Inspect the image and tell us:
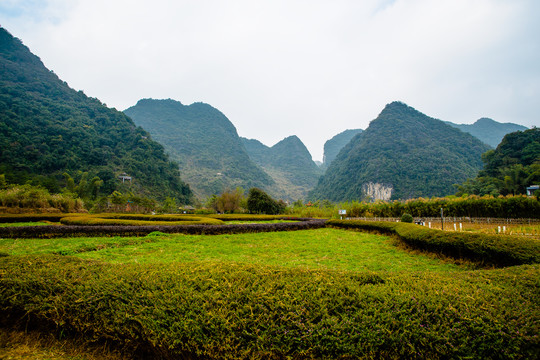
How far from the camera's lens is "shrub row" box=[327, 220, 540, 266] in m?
4.62

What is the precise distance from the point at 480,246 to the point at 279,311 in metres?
5.61

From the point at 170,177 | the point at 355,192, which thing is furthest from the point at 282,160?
the point at 170,177

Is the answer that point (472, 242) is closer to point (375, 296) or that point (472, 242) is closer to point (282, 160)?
point (375, 296)

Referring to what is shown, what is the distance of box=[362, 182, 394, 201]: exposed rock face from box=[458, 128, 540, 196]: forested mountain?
989 inches

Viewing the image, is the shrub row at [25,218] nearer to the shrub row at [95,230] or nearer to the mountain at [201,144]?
the shrub row at [95,230]

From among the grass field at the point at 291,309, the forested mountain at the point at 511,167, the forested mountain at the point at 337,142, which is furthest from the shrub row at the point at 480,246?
the forested mountain at the point at 337,142

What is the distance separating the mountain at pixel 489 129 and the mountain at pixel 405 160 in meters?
52.9

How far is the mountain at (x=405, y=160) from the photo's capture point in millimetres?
66750

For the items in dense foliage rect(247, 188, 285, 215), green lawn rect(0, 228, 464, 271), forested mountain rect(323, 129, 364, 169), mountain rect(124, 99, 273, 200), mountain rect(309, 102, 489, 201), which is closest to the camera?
green lawn rect(0, 228, 464, 271)

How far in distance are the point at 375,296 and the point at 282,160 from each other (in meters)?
152

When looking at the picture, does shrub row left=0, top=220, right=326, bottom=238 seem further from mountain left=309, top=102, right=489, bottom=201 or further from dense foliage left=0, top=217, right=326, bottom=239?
mountain left=309, top=102, right=489, bottom=201

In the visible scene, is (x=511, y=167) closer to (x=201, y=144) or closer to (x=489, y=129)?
(x=201, y=144)

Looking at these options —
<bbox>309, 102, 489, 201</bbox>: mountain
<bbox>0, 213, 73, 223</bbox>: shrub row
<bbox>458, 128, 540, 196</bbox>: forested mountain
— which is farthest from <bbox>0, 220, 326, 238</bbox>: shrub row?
<bbox>309, 102, 489, 201</bbox>: mountain

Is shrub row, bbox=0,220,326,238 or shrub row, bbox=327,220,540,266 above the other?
shrub row, bbox=327,220,540,266
